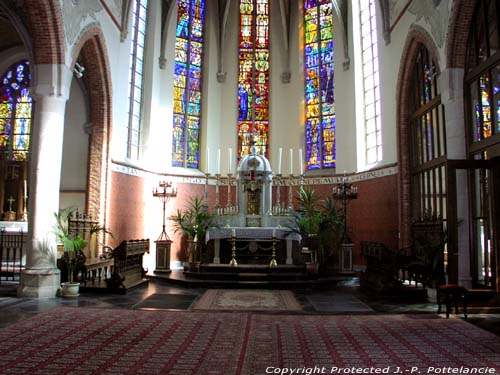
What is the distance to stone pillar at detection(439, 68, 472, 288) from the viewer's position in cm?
943

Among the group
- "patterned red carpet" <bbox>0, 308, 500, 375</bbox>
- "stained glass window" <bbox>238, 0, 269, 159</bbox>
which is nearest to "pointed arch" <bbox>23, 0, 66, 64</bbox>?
"patterned red carpet" <bbox>0, 308, 500, 375</bbox>

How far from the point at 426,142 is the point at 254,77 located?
8.77m

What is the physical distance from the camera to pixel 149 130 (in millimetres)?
15984

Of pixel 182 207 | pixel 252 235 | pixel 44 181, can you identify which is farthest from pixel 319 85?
pixel 44 181

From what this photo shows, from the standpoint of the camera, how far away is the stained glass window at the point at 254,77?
18.6 meters

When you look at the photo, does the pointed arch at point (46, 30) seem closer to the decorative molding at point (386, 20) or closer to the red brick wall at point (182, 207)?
the red brick wall at point (182, 207)

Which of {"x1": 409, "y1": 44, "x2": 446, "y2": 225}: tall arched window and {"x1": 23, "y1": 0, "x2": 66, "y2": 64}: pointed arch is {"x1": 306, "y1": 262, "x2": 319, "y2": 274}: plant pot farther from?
{"x1": 23, "y1": 0, "x2": 66, "y2": 64}: pointed arch

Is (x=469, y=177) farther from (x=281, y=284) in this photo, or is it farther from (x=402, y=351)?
(x=402, y=351)

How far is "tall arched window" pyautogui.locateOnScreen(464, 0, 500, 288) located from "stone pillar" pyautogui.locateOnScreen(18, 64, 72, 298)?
8.96 m

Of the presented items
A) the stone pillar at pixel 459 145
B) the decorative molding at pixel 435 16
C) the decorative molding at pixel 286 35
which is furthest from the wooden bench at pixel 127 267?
the decorative molding at pixel 286 35

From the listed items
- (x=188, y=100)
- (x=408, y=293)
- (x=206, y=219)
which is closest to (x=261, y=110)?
(x=188, y=100)

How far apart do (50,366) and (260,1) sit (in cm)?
1825

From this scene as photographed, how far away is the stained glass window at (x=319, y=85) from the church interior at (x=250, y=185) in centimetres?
9

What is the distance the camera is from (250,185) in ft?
47.5
